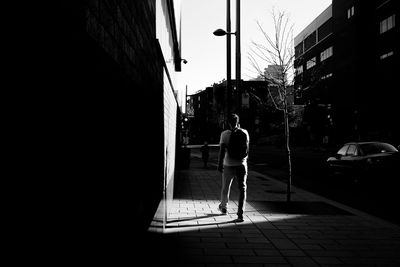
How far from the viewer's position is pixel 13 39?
0.89m

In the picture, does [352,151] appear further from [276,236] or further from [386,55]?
[386,55]

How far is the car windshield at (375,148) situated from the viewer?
41.9 feet

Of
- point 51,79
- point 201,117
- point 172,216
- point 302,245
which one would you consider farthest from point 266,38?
point 201,117

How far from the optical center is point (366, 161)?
12.3 metres

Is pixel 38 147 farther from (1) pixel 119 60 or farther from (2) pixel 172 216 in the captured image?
(2) pixel 172 216

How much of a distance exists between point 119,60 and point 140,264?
1.51 m

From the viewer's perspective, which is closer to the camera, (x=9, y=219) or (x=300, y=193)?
(x=9, y=219)

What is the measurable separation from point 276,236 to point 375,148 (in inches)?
339

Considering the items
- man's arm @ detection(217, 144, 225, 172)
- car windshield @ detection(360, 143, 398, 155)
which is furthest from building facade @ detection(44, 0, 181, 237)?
car windshield @ detection(360, 143, 398, 155)

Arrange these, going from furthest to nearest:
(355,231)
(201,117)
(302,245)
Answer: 1. (201,117)
2. (355,231)
3. (302,245)

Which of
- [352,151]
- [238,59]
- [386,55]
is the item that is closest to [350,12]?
[386,55]

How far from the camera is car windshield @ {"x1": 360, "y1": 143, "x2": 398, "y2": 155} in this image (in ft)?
41.9

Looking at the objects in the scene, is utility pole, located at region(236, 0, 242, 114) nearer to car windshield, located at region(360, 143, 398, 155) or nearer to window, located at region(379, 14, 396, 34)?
car windshield, located at region(360, 143, 398, 155)

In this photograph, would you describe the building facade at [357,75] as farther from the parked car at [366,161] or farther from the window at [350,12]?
the parked car at [366,161]
